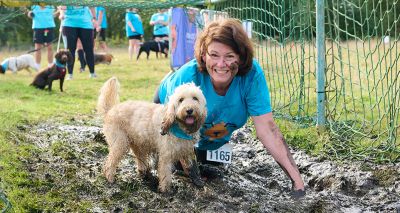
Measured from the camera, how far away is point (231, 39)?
4.26 meters

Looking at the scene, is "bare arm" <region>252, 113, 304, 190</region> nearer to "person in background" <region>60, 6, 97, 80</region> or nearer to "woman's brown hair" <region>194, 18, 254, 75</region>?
"woman's brown hair" <region>194, 18, 254, 75</region>

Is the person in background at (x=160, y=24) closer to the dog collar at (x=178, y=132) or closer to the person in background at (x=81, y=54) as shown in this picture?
the person in background at (x=81, y=54)

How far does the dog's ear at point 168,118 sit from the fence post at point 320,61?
7.98ft

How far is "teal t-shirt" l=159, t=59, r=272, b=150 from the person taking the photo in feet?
15.0

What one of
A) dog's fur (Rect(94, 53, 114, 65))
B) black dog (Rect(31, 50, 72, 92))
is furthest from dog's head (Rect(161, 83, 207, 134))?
dog's fur (Rect(94, 53, 114, 65))

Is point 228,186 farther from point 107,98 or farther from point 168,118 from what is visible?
point 107,98

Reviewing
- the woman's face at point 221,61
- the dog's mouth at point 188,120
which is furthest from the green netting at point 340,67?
the dog's mouth at point 188,120

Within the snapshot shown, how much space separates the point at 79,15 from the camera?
42.9ft

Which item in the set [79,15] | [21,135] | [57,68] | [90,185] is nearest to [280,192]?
[90,185]

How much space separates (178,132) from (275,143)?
739 millimetres

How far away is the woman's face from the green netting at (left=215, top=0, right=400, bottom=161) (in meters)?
1.65

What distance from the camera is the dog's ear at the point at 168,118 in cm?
433

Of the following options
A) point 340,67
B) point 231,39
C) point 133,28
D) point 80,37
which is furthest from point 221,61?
point 133,28

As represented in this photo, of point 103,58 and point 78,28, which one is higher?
point 78,28
